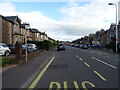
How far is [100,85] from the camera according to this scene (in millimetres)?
5918

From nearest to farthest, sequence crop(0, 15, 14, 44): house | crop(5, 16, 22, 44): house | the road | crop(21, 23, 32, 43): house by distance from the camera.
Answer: the road, crop(21, 23, 32, 43): house, crop(0, 15, 14, 44): house, crop(5, 16, 22, 44): house

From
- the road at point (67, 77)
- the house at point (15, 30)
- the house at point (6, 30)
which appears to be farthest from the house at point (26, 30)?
the house at point (6, 30)

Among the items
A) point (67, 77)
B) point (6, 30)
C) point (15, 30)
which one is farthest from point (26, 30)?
point (15, 30)

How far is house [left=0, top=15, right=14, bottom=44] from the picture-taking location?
119 ft

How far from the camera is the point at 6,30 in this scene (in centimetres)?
3869

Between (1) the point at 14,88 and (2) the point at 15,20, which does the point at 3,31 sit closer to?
(2) the point at 15,20

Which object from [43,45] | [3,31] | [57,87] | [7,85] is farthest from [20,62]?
[3,31]

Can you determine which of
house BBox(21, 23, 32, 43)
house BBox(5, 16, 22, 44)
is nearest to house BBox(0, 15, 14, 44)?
house BBox(5, 16, 22, 44)

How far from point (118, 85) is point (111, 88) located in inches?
22.6

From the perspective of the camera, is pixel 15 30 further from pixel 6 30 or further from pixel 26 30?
pixel 26 30

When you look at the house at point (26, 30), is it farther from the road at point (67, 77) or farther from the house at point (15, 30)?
the road at point (67, 77)

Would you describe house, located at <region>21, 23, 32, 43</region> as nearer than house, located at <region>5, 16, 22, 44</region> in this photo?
Yes

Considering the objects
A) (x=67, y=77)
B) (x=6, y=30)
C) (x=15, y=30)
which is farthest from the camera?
(x=15, y=30)

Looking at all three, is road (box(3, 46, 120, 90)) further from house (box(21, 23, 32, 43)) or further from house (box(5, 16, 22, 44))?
house (box(5, 16, 22, 44))
